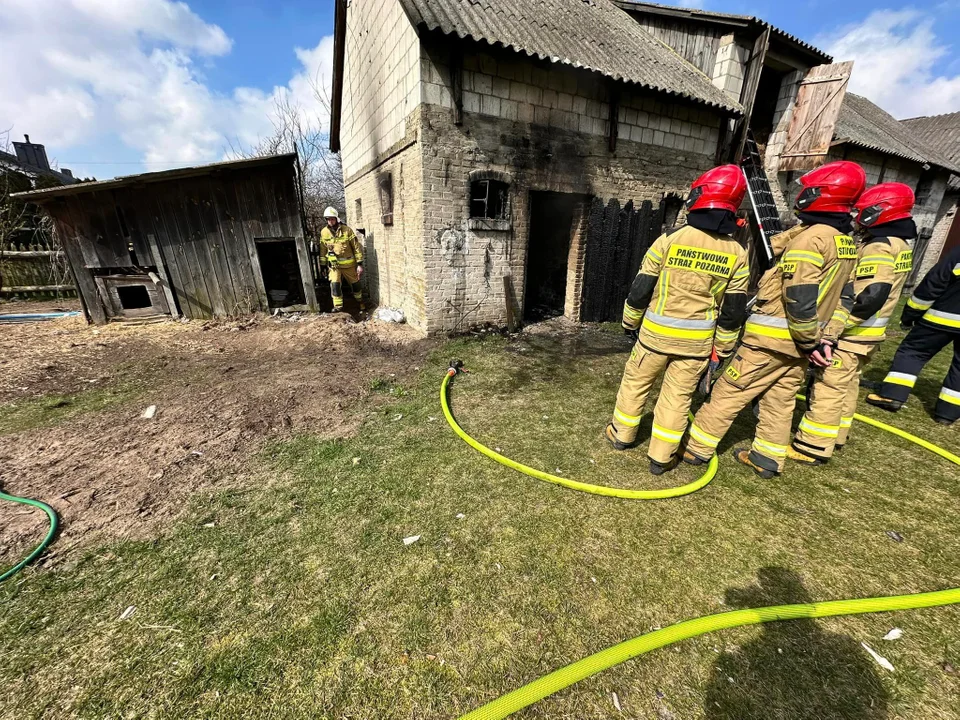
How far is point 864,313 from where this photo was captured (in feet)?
10.3

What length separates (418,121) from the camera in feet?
18.4

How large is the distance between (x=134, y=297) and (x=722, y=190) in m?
10.8

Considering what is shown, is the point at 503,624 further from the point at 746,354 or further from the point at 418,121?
the point at 418,121

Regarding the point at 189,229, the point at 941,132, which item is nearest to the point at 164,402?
the point at 189,229

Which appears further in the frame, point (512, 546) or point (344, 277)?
point (344, 277)

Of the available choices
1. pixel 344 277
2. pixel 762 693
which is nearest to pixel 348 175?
pixel 344 277

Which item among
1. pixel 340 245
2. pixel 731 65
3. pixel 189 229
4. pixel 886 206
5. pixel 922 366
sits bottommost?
pixel 922 366

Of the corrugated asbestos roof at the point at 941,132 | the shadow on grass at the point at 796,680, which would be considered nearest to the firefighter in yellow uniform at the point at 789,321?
the shadow on grass at the point at 796,680

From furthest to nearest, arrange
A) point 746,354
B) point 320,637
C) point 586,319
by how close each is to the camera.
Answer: point 586,319 < point 746,354 < point 320,637

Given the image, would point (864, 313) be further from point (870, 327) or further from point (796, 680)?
point (796, 680)

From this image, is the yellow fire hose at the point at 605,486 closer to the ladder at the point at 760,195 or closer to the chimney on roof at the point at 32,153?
the ladder at the point at 760,195

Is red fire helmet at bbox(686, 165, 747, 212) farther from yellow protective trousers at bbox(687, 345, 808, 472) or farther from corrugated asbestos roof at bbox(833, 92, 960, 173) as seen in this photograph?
corrugated asbestos roof at bbox(833, 92, 960, 173)

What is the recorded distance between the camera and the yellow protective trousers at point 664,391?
9.24 feet

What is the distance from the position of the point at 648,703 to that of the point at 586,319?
6.89 metres
